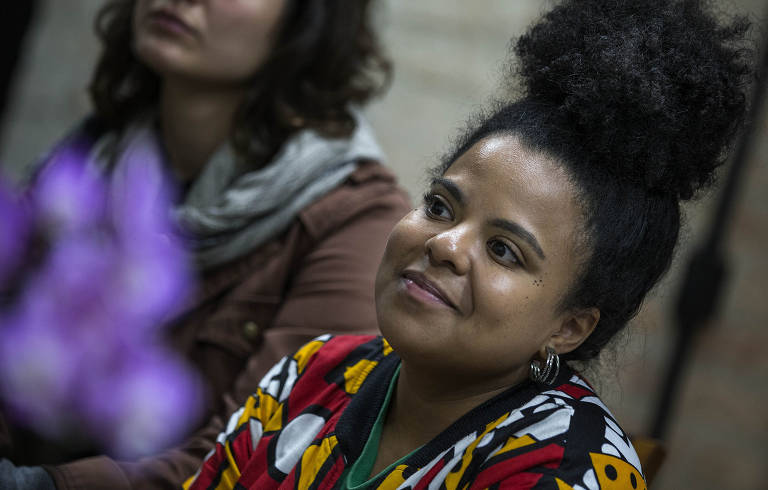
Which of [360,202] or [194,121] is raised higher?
[194,121]

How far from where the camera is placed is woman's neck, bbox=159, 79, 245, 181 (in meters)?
1.87

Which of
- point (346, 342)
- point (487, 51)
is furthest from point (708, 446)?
point (346, 342)

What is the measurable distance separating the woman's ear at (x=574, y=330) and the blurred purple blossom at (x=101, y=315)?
0.84 metres

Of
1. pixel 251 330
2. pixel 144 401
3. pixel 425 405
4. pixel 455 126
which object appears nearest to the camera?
pixel 425 405

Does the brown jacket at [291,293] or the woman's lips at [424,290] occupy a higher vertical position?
the woman's lips at [424,290]

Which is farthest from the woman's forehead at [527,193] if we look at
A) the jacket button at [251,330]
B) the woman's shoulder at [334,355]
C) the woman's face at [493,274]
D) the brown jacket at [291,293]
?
the jacket button at [251,330]

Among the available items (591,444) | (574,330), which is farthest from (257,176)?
(591,444)

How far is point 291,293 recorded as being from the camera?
162 cm

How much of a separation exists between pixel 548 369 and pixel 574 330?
0.20 ft

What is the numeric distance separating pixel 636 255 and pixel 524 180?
16 centimetres

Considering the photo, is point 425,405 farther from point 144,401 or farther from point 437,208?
A: point 144,401

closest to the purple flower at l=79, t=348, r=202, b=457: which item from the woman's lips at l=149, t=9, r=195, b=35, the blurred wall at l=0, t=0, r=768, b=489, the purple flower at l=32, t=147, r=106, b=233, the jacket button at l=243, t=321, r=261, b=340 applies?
the jacket button at l=243, t=321, r=261, b=340

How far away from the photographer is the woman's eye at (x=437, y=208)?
1.00m

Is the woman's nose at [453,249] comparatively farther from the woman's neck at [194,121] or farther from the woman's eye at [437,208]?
the woman's neck at [194,121]
